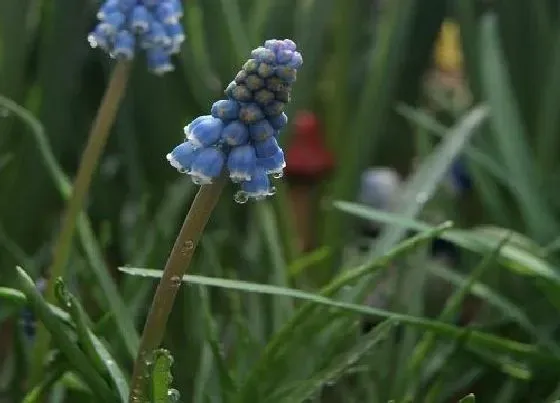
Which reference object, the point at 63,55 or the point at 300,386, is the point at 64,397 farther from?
the point at 63,55

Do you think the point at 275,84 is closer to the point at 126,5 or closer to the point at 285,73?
the point at 285,73

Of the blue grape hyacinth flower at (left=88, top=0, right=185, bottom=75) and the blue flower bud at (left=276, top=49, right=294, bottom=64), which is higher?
the blue grape hyacinth flower at (left=88, top=0, right=185, bottom=75)

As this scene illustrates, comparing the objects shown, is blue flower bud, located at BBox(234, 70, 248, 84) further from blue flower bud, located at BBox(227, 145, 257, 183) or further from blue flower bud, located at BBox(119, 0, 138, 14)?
blue flower bud, located at BBox(119, 0, 138, 14)

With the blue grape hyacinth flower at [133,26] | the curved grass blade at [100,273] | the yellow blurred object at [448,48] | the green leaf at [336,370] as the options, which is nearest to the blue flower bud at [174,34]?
the blue grape hyacinth flower at [133,26]

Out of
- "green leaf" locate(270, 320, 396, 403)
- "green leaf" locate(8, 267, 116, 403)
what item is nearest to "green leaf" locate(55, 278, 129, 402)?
"green leaf" locate(8, 267, 116, 403)

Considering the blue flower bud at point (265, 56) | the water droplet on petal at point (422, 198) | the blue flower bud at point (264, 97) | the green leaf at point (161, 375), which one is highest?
the blue flower bud at point (265, 56)

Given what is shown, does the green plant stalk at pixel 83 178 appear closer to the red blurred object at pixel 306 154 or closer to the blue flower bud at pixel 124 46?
the blue flower bud at pixel 124 46
